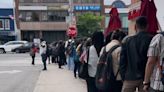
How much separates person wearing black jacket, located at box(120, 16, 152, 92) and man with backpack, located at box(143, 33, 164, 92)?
1.96ft

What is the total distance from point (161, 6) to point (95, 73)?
218cm

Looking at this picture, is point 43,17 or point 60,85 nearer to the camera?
point 60,85

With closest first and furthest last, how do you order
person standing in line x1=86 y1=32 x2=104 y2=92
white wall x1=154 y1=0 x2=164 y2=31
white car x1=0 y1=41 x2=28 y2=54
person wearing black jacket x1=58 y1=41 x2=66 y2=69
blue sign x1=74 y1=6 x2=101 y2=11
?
1. white wall x1=154 y1=0 x2=164 y2=31
2. person standing in line x1=86 y1=32 x2=104 y2=92
3. person wearing black jacket x1=58 y1=41 x2=66 y2=69
4. white car x1=0 y1=41 x2=28 y2=54
5. blue sign x1=74 y1=6 x2=101 y2=11

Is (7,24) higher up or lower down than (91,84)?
higher up

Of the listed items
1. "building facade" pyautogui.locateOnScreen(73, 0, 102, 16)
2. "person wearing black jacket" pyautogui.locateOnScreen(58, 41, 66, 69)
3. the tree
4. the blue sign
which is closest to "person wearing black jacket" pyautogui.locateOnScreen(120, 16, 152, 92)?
"person wearing black jacket" pyautogui.locateOnScreen(58, 41, 66, 69)

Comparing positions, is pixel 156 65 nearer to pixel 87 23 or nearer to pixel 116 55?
pixel 116 55

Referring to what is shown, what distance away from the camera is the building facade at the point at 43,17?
81688 mm

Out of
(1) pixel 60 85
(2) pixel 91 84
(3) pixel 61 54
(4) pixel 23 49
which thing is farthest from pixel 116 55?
(4) pixel 23 49

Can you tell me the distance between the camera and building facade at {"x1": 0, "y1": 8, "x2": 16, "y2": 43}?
237ft

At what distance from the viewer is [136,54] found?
6.53 meters

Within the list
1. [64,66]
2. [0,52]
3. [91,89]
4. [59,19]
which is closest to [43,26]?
[59,19]

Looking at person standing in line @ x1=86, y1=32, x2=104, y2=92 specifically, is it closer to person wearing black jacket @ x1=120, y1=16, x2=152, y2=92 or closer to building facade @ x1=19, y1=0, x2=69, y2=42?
person wearing black jacket @ x1=120, y1=16, x2=152, y2=92

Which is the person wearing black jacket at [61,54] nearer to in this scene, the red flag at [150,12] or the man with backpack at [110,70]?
the man with backpack at [110,70]

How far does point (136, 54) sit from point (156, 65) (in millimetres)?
698
